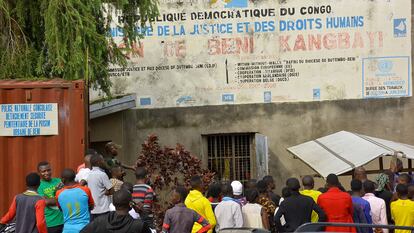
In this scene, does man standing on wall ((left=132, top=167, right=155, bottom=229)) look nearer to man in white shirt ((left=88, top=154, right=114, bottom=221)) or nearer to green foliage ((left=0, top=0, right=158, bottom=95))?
man in white shirt ((left=88, top=154, right=114, bottom=221))

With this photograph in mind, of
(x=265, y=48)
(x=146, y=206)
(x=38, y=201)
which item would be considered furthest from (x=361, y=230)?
(x=265, y=48)

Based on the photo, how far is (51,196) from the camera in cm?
1072

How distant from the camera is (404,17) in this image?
59.3ft

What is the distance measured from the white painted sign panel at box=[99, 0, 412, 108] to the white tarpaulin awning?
331 cm

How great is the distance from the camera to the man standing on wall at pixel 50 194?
10.2 metres

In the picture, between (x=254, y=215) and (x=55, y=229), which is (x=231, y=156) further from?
(x=55, y=229)

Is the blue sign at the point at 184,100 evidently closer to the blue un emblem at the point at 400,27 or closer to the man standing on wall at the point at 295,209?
the blue un emblem at the point at 400,27

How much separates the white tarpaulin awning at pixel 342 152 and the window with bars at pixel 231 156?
341cm

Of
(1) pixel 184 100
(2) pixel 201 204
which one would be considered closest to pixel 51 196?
(2) pixel 201 204

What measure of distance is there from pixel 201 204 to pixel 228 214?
0.40 m

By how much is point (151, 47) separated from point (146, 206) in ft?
24.9

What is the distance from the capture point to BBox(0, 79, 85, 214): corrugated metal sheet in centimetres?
1174

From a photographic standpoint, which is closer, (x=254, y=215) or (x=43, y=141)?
(x=254, y=215)

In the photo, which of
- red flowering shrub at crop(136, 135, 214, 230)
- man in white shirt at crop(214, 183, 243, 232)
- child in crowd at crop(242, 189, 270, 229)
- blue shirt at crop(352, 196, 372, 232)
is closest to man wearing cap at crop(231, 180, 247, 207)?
child in crowd at crop(242, 189, 270, 229)
